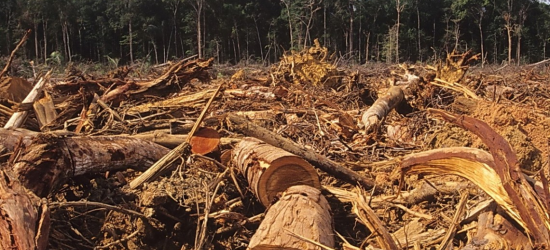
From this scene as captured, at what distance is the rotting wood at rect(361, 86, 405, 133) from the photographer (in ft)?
20.2

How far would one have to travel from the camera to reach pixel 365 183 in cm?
415

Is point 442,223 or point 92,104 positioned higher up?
point 92,104

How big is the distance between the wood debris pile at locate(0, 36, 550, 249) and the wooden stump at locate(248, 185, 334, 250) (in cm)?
1

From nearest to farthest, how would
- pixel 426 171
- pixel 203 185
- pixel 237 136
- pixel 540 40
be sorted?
pixel 426 171 < pixel 203 185 < pixel 237 136 < pixel 540 40

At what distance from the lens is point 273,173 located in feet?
11.0

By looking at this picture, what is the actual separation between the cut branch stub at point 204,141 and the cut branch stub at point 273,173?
56 cm

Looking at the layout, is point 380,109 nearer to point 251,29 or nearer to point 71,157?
point 71,157

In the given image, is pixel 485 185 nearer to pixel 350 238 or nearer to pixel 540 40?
pixel 350 238

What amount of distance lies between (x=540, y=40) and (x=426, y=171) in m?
49.1

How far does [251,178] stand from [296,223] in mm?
901

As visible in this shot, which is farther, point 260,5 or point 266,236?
point 260,5

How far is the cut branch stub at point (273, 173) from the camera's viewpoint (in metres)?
3.34

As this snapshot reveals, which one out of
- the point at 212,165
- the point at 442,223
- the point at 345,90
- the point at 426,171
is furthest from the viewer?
the point at 345,90

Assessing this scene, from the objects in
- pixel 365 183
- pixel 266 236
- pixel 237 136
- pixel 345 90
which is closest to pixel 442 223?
pixel 365 183
